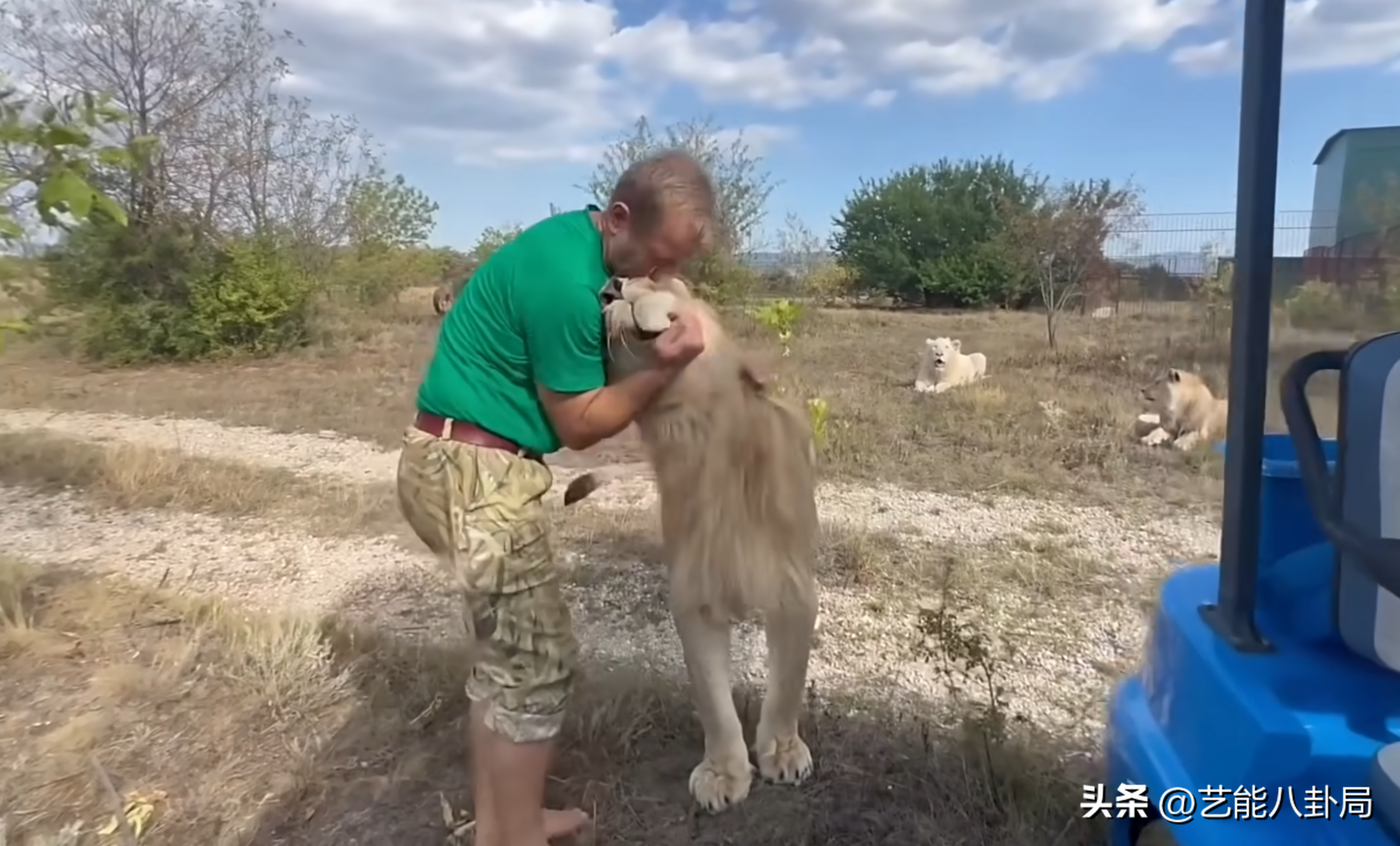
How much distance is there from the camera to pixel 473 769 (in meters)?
2.69

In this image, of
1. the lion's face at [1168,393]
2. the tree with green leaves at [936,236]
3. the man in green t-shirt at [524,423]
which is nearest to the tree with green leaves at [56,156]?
the man in green t-shirt at [524,423]

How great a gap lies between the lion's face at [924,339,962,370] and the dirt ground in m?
2.18

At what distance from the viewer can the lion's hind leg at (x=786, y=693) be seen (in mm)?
2572

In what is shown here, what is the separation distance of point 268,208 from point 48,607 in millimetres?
12569

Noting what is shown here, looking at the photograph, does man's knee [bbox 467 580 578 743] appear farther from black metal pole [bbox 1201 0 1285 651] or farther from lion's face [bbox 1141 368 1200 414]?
lion's face [bbox 1141 368 1200 414]

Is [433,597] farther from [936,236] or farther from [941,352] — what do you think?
[936,236]

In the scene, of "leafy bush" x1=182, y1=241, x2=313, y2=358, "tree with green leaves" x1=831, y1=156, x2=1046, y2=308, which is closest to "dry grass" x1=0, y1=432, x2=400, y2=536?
"leafy bush" x1=182, y1=241, x2=313, y2=358

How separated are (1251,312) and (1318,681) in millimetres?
570

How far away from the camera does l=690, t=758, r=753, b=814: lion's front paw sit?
8.47ft

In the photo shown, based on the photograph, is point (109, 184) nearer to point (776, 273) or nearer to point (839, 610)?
point (776, 273)

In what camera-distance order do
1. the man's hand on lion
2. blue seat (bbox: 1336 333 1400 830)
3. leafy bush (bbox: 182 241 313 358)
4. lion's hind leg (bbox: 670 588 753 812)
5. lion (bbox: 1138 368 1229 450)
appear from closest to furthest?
blue seat (bbox: 1336 333 1400 830)
the man's hand on lion
lion's hind leg (bbox: 670 588 753 812)
lion (bbox: 1138 368 1229 450)
leafy bush (bbox: 182 241 313 358)

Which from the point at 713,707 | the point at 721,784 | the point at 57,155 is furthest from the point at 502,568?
the point at 57,155

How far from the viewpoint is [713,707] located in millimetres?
2578

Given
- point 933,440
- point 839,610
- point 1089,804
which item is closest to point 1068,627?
point 839,610
